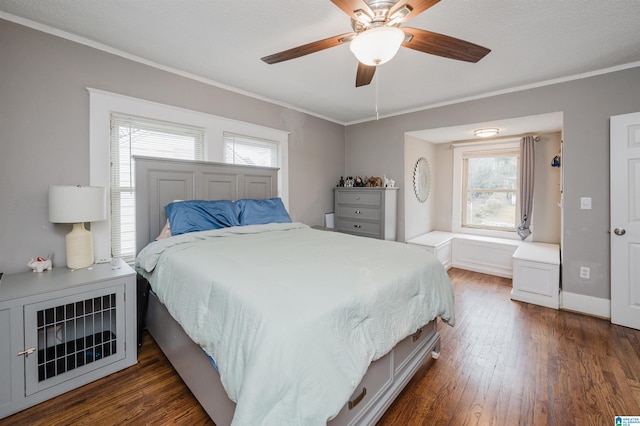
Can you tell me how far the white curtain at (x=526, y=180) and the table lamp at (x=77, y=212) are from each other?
5.15m

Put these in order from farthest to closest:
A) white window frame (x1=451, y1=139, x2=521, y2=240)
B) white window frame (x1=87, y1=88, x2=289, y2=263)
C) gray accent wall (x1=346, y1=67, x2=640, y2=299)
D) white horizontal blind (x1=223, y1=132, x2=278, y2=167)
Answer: white window frame (x1=451, y1=139, x2=521, y2=240), white horizontal blind (x1=223, y1=132, x2=278, y2=167), gray accent wall (x1=346, y1=67, x2=640, y2=299), white window frame (x1=87, y1=88, x2=289, y2=263)

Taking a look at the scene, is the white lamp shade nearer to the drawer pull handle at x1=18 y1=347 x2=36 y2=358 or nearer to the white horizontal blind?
the drawer pull handle at x1=18 y1=347 x2=36 y2=358

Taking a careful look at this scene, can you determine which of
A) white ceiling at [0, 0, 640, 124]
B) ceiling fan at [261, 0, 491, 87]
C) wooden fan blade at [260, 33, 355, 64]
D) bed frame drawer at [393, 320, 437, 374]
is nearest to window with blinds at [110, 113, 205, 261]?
white ceiling at [0, 0, 640, 124]

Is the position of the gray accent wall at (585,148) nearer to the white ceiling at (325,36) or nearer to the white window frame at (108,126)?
the white ceiling at (325,36)

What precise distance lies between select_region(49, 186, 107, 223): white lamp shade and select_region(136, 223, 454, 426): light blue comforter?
0.50m

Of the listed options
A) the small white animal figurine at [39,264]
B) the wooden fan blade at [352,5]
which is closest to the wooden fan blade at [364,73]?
the wooden fan blade at [352,5]

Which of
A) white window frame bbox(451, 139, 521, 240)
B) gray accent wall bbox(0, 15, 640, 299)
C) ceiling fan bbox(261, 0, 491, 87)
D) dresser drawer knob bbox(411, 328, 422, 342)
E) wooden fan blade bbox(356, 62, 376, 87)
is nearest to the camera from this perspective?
ceiling fan bbox(261, 0, 491, 87)

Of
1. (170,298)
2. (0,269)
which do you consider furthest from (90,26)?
(170,298)

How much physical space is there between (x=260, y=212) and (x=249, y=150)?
Result: 0.95 metres

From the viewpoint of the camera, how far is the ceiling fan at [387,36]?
55.1 inches

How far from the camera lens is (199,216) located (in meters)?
2.59

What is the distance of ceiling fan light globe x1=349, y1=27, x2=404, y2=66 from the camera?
57.3 inches

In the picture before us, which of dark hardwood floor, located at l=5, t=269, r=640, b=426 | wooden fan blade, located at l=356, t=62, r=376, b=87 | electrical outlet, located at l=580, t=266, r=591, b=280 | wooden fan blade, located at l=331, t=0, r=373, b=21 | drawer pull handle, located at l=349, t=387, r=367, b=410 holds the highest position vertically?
wooden fan blade, located at l=331, t=0, r=373, b=21

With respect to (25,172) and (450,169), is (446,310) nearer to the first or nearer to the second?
(25,172)
